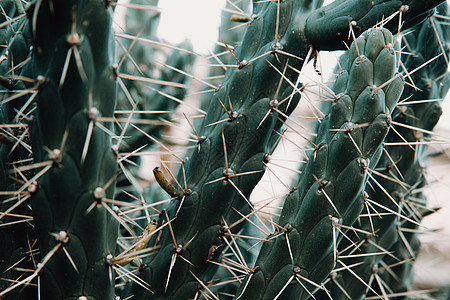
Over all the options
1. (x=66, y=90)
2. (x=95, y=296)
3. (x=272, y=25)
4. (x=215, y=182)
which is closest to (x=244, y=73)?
(x=272, y=25)

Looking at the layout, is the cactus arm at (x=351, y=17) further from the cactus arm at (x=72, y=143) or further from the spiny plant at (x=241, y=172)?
the cactus arm at (x=72, y=143)

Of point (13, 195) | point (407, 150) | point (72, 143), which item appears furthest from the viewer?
point (407, 150)

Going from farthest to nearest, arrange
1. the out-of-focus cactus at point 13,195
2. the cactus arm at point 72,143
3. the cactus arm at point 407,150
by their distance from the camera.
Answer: the cactus arm at point 407,150
the out-of-focus cactus at point 13,195
the cactus arm at point 72,143

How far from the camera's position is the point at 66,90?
969mm

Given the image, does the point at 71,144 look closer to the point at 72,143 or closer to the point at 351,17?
the point at 72,143

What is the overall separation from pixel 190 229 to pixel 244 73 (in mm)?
459

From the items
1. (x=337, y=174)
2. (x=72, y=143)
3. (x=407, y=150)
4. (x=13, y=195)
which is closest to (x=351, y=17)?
(x=337, y=174)

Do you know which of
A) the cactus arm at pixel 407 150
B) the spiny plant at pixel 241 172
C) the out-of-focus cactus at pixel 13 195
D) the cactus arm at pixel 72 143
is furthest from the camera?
the cactus arm at pixel 407 150

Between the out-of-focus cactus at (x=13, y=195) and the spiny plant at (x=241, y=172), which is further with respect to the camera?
the out-of-focus cactus at (x=13, y=195)

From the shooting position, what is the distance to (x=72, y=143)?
0.99 meters

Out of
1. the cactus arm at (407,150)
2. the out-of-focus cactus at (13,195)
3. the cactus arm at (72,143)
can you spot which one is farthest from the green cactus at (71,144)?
the cactus arm at (407,150)

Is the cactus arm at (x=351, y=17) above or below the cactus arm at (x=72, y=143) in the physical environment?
above

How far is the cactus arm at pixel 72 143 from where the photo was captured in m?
0.96

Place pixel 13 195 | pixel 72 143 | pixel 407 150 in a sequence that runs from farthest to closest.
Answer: pixel 407 150 < pixel 13 195 < pixel 72 143
